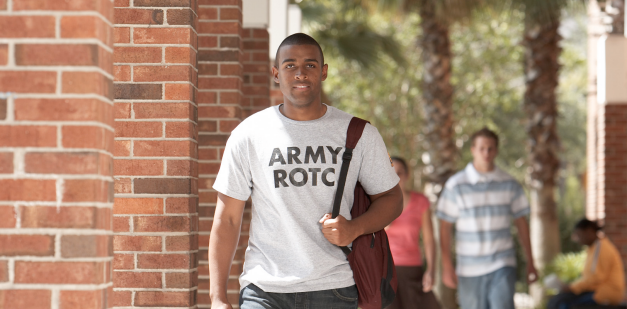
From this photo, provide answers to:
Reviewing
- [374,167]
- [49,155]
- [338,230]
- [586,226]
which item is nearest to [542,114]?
[586,226]

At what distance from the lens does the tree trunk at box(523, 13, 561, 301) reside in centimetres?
1109

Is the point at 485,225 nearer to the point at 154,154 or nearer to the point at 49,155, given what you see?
the point at 154,154

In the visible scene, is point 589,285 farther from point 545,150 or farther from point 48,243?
point 48,243

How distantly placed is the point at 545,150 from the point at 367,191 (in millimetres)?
8688

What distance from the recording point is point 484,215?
582 cm

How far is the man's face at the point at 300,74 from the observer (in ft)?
9.91

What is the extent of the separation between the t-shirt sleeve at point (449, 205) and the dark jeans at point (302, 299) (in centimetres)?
320

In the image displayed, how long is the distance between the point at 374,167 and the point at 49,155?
1281 mm

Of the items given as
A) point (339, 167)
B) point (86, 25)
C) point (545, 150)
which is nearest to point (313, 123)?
point (339, 167)

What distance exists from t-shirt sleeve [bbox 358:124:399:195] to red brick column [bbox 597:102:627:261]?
8343 millimetres

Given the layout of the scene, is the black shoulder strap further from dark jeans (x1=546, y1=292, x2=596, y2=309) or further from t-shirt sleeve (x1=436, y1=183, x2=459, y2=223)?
dark jeans (x1=546, y1=292, x2=596, y2=309)

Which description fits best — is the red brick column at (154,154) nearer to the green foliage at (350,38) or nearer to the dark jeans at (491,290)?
the dark jeans at (491,290)

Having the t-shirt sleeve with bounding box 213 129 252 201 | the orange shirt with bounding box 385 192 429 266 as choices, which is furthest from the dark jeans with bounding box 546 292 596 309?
the t-shirt sleeve with bounding box 213 129 252 201

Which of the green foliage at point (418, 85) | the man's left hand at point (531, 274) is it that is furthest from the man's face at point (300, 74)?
the green foliage at point (418, 85)
